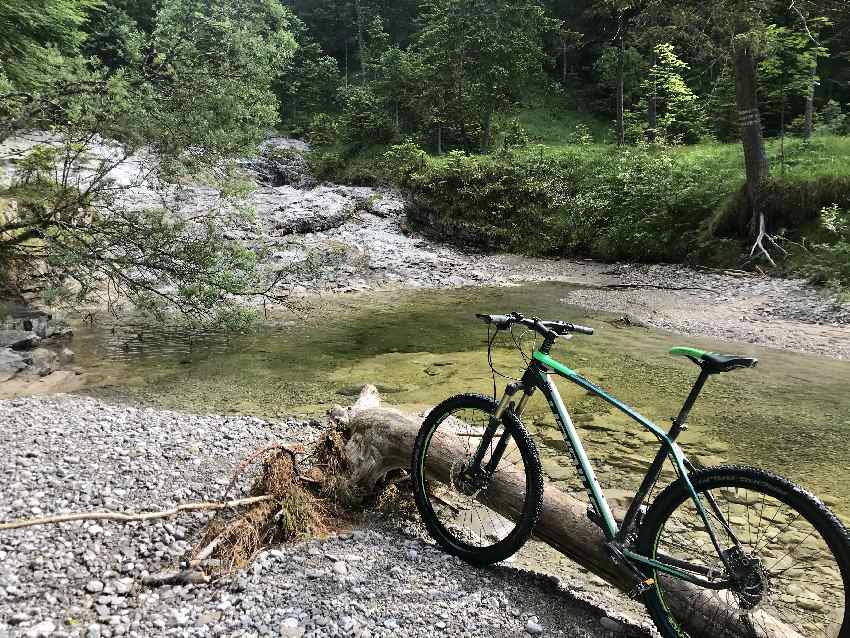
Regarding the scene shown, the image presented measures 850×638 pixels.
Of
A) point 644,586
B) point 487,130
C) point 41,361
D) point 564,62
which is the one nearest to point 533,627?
point 644,586

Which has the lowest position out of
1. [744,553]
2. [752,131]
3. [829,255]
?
[744,553]

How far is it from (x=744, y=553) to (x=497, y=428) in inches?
62.7

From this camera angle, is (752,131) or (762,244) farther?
(752,131)

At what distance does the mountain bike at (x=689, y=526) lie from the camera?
2715 millimetres

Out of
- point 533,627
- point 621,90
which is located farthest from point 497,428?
point 621,90

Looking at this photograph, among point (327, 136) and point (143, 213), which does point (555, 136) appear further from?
point (143, 213)

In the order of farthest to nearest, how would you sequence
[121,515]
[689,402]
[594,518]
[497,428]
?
1. [121,515]
2. [497,428]
3. [594,518]
4. [689,402]

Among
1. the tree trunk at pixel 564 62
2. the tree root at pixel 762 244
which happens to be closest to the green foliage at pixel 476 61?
the tree trunk at pixel 564 62

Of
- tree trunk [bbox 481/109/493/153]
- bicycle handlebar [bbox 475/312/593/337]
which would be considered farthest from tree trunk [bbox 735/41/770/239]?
bicycle handlebar [bbox 475/312/593/337]

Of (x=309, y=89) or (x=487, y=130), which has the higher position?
(x=309, y=89)

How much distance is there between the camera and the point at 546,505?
3705 mm

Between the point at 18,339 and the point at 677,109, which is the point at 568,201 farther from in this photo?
the point at 18,339

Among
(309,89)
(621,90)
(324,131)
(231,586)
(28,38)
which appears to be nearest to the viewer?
(231,586)

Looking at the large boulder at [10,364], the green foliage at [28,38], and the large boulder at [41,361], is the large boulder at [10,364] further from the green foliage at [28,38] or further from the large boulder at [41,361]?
the green foliage at [28,38]
